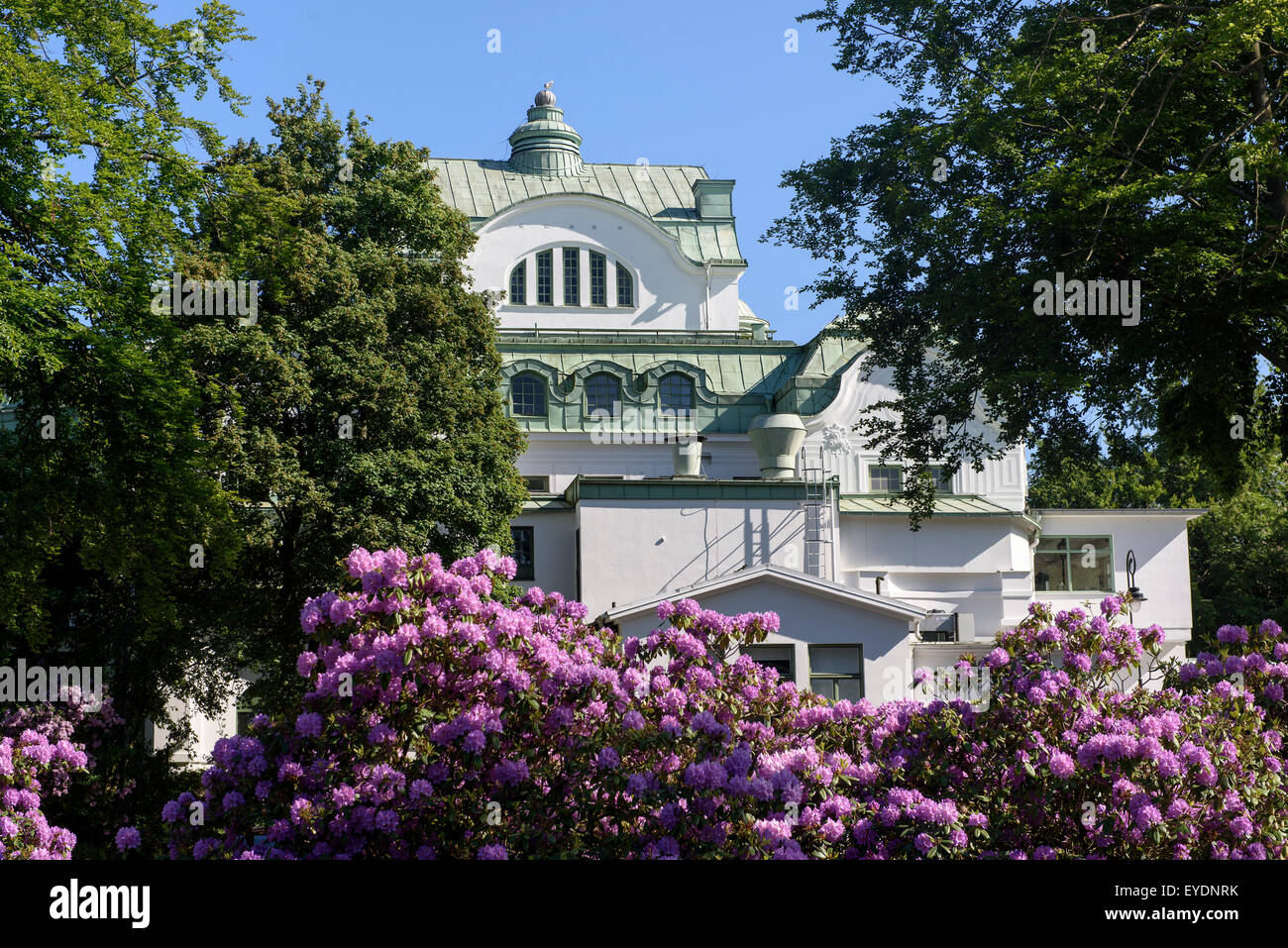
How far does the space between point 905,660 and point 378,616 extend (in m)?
20.3

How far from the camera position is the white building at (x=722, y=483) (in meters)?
28.7

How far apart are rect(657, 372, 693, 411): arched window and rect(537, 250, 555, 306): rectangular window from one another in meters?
9.37

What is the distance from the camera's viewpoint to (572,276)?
4900 centimetres

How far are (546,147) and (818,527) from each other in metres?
27.3

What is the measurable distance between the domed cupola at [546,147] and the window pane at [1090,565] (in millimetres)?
26132

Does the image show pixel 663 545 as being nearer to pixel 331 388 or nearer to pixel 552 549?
pixel 552 549

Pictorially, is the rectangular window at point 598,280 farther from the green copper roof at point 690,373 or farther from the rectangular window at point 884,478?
the rectangular window at point 884,478

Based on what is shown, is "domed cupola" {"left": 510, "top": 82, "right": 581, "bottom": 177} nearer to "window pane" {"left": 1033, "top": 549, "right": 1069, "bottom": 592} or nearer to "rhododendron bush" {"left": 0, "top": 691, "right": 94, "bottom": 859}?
"window pane" {"left": 1033, "top": 549, "right": 1069, "bottom": 592}

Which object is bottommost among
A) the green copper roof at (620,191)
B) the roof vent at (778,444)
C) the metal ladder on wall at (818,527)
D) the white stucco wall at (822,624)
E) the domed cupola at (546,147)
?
the white stucco wall at (822,624)

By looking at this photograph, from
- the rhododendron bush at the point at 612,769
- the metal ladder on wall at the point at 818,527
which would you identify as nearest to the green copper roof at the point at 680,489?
the metal ladder on wall at the point at 818,527

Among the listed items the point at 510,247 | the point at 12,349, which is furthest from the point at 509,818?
the point at 510,247

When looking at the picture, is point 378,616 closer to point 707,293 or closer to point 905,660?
point 905,660

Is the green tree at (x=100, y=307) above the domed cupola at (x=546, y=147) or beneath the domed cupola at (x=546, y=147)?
beneath

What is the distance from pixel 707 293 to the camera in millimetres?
49906
